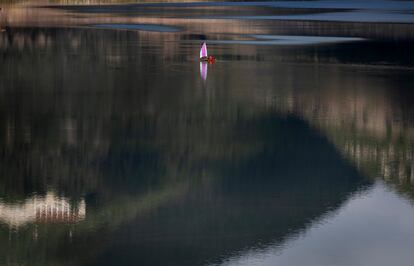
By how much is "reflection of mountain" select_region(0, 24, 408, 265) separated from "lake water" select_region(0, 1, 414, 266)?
7cm

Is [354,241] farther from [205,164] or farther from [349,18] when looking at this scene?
[349,18]

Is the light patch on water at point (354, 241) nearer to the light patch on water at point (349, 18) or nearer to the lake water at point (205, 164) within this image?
the lake water at point (205, 164)

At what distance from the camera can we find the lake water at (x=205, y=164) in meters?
22.3

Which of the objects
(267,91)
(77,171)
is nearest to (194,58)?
(267,91)

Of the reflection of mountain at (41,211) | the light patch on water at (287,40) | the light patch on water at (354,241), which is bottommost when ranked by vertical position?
the light patch on water at (354,241)

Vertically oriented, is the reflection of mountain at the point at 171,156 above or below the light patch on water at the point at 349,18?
below

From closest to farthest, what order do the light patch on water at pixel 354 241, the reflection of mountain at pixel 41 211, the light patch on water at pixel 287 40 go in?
1. the light patch on water at pixel 354 241
2. the reflection of mountain at pixel 41 211
3. the light patch on water at pixel 287 40

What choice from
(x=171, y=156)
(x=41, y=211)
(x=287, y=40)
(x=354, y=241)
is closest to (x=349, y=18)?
(x=287, y=40)

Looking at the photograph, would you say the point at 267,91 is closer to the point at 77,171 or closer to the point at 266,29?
the point at 77,171

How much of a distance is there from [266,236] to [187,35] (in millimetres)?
78490

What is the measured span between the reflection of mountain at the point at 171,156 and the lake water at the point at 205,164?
0.22 feet

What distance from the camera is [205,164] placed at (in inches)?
1253

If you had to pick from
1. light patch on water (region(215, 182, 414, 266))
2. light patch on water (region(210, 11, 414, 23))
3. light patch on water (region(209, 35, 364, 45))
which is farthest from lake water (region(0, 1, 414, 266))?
light patch on water (region(210, 11, 414, 23))

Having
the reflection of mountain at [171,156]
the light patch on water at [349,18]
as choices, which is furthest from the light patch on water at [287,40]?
the light patch on water at [349,18]
